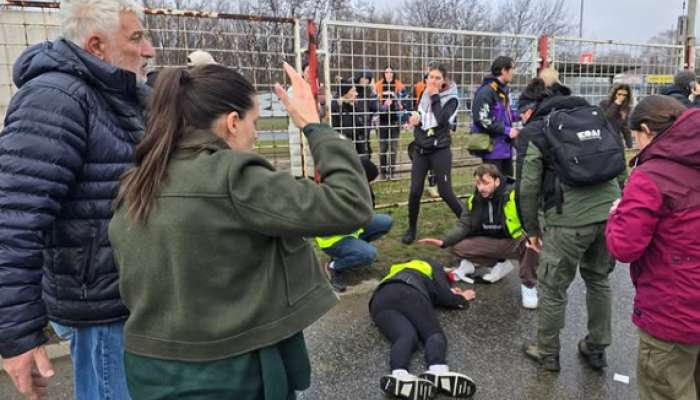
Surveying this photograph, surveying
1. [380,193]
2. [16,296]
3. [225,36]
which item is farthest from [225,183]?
[380,193]

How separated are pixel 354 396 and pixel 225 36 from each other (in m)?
3.86

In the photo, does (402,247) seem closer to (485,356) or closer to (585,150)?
(485,356)

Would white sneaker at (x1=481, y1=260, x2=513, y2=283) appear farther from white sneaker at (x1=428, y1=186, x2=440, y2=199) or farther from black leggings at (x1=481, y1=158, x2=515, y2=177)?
white sneaker at (x1=428, y1=186, x2=440, y2=199)

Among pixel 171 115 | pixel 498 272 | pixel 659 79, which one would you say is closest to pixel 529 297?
pixel 498 272

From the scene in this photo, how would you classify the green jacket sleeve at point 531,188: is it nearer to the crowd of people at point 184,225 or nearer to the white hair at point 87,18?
the crowd of people at point 184,225

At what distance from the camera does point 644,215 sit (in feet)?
7.63

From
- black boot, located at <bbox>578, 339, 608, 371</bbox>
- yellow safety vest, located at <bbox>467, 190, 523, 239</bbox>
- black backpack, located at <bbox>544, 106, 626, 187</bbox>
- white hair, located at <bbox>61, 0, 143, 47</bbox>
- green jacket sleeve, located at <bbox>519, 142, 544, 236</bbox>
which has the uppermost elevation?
white hair, located at <bbox>61, 0, 143, 47</bbox>

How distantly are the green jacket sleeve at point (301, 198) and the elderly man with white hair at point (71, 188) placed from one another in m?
0.64

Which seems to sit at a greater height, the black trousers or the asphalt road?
the black trousers

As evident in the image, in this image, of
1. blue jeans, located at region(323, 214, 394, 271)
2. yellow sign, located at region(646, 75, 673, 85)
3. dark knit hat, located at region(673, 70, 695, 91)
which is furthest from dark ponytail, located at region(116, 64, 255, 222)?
yellow sign, located at region(646, 75, 673, 85)

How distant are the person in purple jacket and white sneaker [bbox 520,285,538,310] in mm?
2030

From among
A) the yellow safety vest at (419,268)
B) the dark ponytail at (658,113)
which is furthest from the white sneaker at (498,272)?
the dark ponytail at (658,113)

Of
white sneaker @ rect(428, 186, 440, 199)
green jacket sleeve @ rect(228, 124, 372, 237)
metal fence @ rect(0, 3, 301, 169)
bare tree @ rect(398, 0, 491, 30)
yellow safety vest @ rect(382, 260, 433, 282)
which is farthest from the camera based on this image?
bare tree @ rect(398, 0, 491, 30)

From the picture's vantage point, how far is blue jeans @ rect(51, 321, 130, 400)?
185 centimetres
